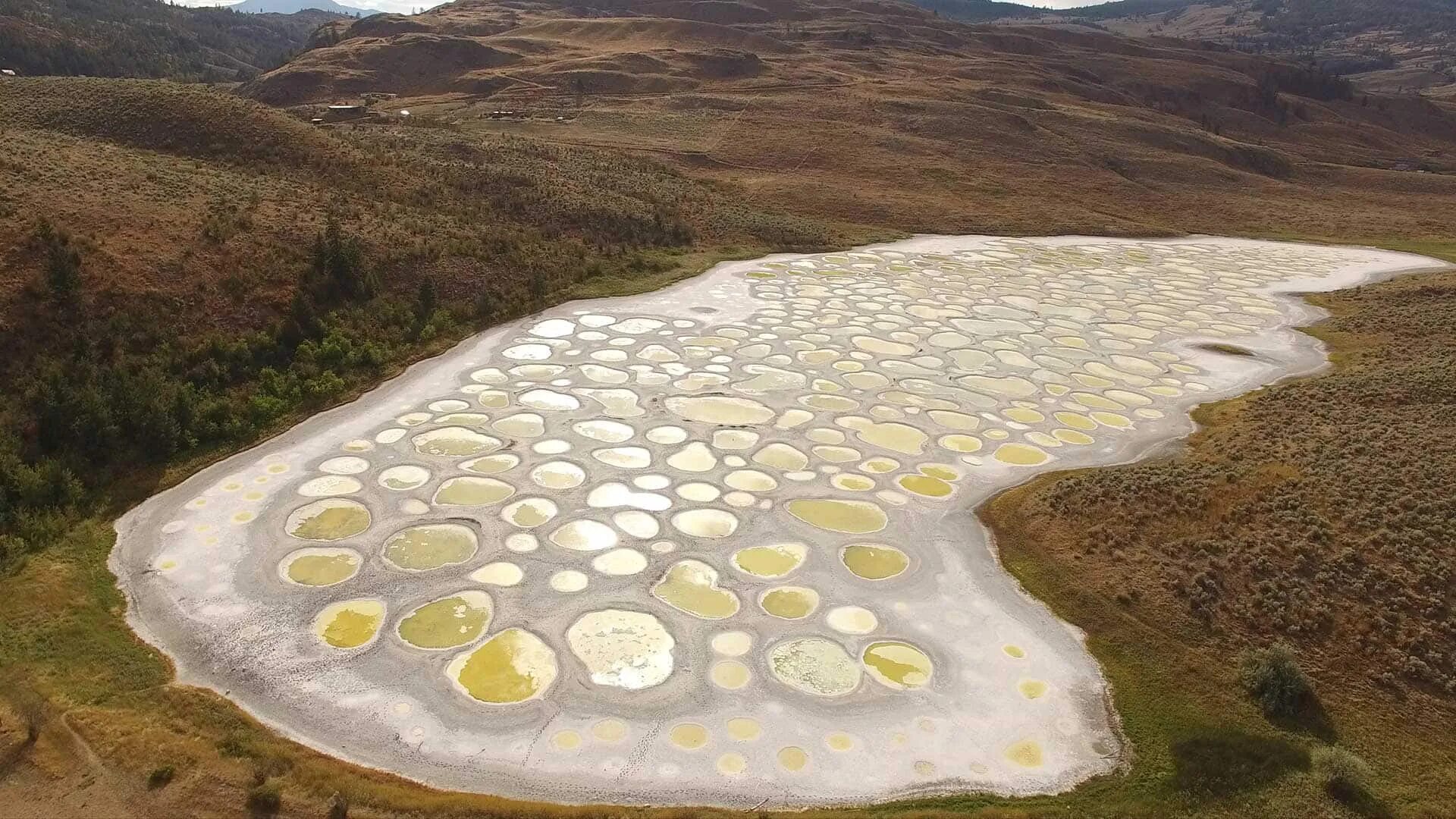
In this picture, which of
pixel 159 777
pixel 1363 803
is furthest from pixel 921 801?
pixel 159 777

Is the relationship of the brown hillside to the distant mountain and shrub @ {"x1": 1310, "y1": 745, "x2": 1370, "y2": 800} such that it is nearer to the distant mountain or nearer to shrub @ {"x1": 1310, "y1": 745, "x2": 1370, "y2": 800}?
the distant mountain

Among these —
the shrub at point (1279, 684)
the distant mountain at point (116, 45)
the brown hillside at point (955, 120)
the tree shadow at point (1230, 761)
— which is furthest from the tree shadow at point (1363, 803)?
the distant mountain at point (116, 45)

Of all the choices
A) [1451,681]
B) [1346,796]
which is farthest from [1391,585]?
[1346,796]

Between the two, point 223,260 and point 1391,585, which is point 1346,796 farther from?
point 223,260

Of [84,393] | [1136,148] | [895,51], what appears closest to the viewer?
[84,393]

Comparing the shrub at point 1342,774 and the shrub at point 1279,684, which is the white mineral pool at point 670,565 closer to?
the shrub at point 1279,684
